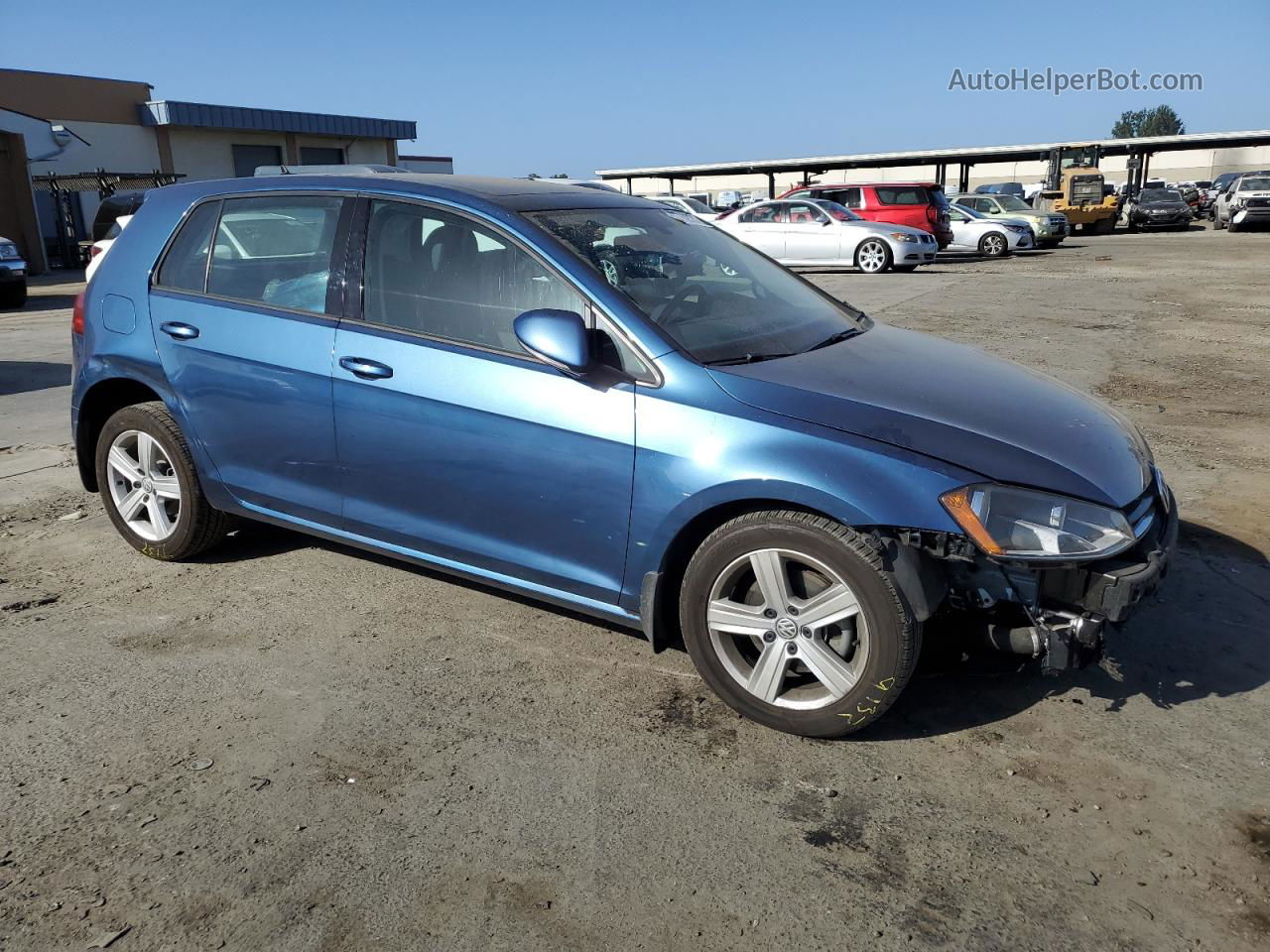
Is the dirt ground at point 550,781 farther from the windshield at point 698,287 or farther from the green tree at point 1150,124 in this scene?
the green tree at point 1150,124

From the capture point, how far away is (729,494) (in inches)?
123

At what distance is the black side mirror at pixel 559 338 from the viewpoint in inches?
128

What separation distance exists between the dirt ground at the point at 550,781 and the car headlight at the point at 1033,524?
1.84 ft

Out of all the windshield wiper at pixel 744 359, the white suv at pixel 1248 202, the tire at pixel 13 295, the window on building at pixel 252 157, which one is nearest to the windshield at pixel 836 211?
the tire at pixel 13 295

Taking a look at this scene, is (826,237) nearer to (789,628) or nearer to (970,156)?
(789,628)

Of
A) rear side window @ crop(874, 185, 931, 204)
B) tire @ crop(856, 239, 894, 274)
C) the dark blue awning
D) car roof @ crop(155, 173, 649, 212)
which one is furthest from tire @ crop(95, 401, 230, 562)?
the dark blue awning

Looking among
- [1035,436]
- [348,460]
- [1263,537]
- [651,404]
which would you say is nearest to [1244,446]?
[1263,537]

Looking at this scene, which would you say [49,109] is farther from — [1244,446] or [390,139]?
[1244,446]

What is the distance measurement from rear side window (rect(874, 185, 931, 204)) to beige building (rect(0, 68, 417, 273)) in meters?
18.6

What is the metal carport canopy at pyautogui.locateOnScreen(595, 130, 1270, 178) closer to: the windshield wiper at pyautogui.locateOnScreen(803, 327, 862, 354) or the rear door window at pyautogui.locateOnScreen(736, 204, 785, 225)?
the rear door window at pyautogui.locateOnScreen(736, 204, 785, 225)

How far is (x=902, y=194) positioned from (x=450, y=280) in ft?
76.5

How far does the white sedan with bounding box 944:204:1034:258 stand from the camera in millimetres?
25781

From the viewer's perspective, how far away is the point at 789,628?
10.3 feet

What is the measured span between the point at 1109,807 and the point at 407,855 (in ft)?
6.35
